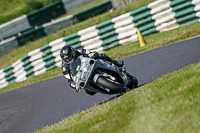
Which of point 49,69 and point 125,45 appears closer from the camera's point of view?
point 125,45

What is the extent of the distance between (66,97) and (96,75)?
3331 millimetres

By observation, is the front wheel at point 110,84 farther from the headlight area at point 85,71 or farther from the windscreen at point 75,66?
the windscreen at point 75,66

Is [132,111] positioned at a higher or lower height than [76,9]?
lower

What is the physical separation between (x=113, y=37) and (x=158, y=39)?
253 cm

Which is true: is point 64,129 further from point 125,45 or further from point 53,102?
point 125,45

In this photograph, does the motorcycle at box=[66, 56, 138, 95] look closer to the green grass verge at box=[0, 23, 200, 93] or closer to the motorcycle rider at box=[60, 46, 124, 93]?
A: the motorcycle rider at box=[60, 46, 124, 93]

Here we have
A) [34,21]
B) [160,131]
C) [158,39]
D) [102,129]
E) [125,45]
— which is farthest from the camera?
[34,21]

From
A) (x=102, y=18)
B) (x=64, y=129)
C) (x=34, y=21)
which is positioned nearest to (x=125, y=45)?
(x=102, y=18)

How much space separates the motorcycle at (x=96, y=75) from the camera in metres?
7.37

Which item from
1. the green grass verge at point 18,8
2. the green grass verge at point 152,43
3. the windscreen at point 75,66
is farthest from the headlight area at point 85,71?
the green grass verge at point 18,8

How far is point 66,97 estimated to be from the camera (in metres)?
10.6

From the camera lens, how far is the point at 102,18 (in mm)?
17344

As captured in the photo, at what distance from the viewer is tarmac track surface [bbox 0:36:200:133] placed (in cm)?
898

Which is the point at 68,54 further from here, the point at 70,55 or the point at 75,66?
the point at 75,66
